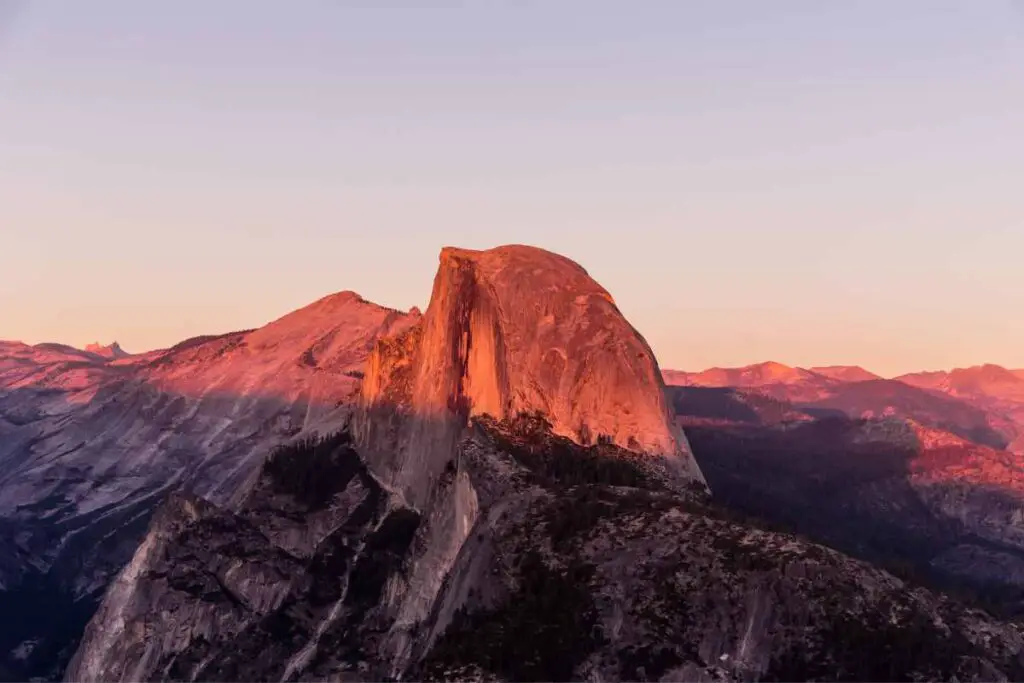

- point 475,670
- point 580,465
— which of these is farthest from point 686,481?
point 475,670

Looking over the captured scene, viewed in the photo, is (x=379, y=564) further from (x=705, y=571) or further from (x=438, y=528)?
(x=705, y=571)

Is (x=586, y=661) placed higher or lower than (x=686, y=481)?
lower

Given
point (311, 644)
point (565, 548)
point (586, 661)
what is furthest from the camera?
point (311, 644)

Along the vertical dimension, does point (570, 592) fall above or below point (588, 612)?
above

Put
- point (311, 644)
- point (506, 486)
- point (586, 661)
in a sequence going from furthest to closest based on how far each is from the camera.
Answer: point (311, 644)
point (506, 486)
point (586, 661)

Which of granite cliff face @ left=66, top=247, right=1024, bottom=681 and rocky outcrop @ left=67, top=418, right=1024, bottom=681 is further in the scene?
granite cliff face @ left=66, top=247, right=1024, bottom=681

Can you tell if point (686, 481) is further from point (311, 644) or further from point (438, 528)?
point (311, 644)

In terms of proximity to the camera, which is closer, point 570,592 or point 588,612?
point 588,612

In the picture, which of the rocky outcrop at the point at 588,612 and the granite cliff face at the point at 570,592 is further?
the granite cliff face at the point at 570,592

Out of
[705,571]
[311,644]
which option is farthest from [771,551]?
[311,644]

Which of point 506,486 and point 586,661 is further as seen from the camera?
point 506,486
